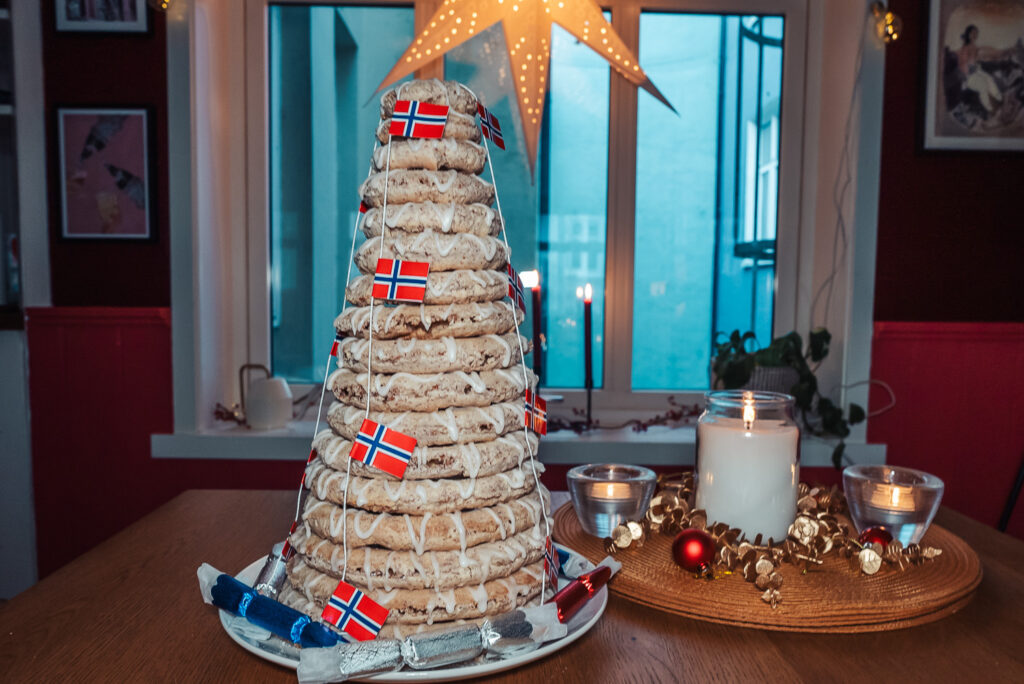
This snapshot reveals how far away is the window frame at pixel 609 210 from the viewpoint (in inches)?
79.9

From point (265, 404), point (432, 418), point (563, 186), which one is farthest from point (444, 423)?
point (563, 186)

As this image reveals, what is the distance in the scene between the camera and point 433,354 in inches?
25.3

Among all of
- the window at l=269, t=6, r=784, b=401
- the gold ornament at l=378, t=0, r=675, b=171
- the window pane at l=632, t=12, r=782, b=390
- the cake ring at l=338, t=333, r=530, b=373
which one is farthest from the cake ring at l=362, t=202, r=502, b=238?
the window pane at l=632, t=12, r=782, b=390

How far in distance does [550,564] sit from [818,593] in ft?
0.95

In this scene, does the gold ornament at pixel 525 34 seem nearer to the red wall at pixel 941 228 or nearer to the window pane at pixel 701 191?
the window pane at pixel 701 191

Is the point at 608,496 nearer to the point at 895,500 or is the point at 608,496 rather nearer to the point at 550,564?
the point at 550,564

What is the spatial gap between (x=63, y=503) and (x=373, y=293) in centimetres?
206

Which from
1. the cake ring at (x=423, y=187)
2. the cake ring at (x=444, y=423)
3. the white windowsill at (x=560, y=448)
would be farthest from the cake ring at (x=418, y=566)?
the white windowsill at (x=560, y=448)

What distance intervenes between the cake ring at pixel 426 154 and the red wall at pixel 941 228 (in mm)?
1938

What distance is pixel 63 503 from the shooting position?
2.16 m

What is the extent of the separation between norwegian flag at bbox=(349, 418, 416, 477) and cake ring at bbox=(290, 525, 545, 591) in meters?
0.08

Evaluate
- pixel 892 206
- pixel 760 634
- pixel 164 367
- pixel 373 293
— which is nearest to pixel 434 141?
pixel 373 293

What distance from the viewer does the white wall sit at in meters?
2.12

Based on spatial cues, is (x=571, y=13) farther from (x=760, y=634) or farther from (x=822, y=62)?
(x=822, y=62)
